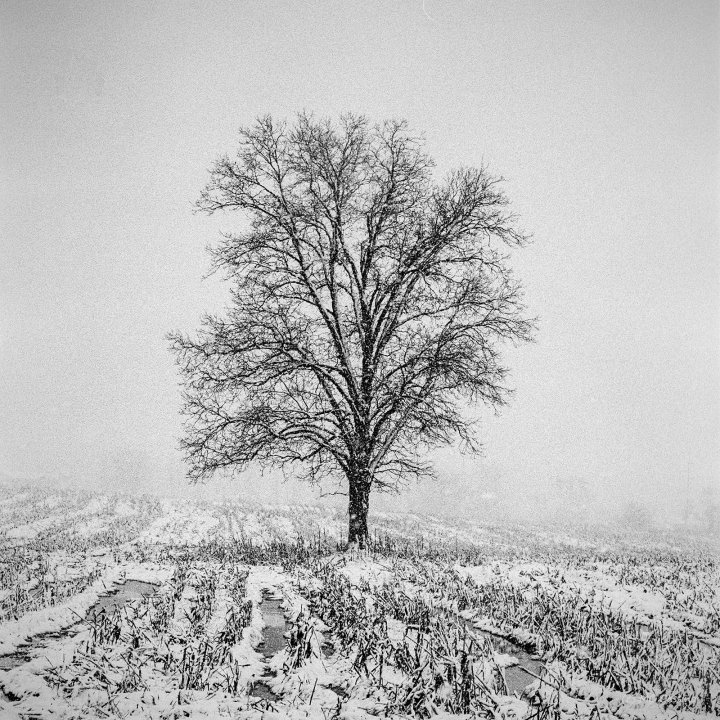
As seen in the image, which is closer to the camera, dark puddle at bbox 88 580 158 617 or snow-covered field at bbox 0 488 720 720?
snow-covered field at bbox 0 488 720 720

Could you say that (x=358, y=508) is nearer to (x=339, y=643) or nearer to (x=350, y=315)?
(x=350, y=315)

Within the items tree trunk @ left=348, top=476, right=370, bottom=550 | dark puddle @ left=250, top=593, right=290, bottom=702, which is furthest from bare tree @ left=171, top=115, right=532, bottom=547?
dark puddle @ left=250, top=593, right=290, bottom=702

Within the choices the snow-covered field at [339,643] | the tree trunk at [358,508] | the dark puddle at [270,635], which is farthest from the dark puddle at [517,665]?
the tree trunk at [358,508]

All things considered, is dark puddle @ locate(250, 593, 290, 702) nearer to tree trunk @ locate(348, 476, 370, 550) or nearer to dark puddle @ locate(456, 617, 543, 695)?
dark puddle @ locate(456, 617, 543, 695)

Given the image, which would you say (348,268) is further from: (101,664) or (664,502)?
(664,502)

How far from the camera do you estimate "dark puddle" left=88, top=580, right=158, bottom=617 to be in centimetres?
466

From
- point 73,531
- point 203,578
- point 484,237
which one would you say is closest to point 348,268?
point 484,237

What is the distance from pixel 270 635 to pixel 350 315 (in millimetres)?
8056

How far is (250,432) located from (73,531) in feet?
48.6

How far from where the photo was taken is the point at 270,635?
396cm

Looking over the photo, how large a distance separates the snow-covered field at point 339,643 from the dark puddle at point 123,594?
0.13ft

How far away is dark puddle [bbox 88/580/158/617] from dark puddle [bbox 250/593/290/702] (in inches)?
62.3

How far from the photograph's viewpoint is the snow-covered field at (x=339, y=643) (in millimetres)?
2590

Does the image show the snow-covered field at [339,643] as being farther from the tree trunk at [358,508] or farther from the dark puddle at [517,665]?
the tree trunk at [358,508]
